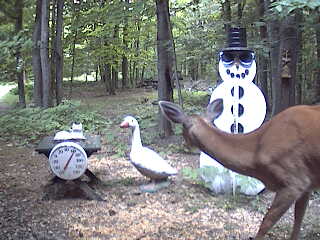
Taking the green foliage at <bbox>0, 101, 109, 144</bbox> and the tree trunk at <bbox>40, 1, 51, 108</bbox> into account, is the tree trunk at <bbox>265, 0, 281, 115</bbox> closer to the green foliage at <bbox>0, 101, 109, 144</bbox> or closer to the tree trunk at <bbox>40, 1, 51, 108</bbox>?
the green foliage at <bbox>0, 101, 109, 144</bbox>

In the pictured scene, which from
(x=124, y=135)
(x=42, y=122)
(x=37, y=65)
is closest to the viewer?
(x=124, y=135)

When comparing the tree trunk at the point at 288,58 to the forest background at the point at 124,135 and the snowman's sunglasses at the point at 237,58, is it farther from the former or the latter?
the snowman's sunglasses at the point at 237,58

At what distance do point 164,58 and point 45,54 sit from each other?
4.11 metres

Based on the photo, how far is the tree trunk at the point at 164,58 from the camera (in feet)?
29.5

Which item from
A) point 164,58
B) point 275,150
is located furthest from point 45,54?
point 275,150

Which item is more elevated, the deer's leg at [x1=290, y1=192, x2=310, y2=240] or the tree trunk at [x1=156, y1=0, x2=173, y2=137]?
the tree trunk at [x1=156, y1=0, x2=173, y2=137]

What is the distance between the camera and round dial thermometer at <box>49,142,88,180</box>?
205 inches

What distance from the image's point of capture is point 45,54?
11758 millimetres

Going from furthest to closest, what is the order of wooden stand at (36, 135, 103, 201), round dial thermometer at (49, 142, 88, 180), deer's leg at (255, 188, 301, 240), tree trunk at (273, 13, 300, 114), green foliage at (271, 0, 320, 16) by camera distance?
tree trunk at (273, 13, 300, 114) < wooden stand at (36, 135, 103, 201) < round dial thermometer at (49, 142, 88, 180) < green foliage at (271, 0, 320, 16) < deer's leg at (255, 188, 301, 240)

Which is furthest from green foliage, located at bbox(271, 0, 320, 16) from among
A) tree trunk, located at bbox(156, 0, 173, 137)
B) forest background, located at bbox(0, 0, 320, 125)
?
tree trunk, located at bbox(156, 0, 173, 137)

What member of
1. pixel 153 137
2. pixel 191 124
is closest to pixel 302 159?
pixel 191 124

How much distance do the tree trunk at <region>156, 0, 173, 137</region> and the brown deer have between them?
5.96m

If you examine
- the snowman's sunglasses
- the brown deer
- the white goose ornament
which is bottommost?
the white goose ornament

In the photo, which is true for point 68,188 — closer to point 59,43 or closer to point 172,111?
point 172,111
